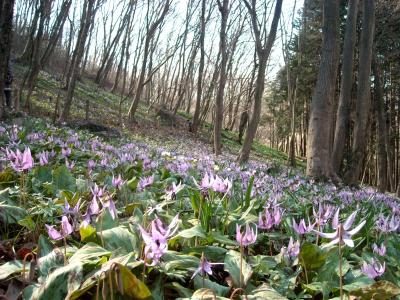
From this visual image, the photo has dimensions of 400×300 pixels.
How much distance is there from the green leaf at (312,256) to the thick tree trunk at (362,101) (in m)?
7.21

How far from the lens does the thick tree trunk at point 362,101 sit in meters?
8.70

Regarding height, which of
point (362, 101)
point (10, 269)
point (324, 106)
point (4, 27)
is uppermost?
point (362, 101)

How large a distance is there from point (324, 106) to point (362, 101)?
2120 mm

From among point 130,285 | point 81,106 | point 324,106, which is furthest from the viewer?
point 81,106

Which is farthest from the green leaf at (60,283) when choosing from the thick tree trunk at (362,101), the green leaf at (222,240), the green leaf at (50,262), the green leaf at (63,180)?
the thick tree trunk at (362,101)

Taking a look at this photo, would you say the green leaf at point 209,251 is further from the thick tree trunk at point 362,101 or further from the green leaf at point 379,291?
the thick tree trunk at point 362,101

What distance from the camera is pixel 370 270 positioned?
146 centimetres

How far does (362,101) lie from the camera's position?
372 inches

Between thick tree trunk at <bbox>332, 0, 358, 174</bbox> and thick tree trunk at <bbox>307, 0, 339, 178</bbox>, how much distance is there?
195 centimetres

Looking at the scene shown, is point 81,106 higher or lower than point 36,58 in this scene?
lower

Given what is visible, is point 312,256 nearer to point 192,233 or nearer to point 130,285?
point 192,233

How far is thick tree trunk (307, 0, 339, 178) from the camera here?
7730 millimetres

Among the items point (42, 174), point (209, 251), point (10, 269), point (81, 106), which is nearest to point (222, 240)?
point (209, 251)

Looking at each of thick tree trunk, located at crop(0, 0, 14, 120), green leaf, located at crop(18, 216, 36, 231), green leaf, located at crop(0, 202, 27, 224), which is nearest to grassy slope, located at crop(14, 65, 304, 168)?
thick tree trunk, located at crop(0, 0, 14, 120)
